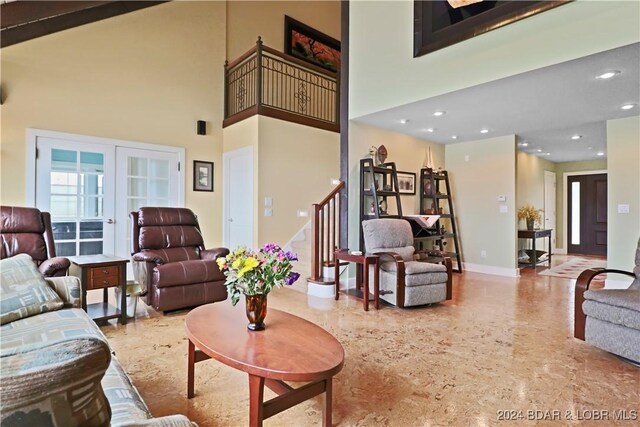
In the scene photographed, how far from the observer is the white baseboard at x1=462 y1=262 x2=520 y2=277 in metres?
5.76

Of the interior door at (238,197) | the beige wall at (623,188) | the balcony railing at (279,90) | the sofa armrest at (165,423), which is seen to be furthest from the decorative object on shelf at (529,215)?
the sofa armrest at (165,423)

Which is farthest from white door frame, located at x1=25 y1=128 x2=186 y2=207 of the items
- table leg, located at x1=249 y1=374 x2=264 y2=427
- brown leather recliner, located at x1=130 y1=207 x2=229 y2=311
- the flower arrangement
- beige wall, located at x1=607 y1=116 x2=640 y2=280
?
beige wall, located at x1=607 y1=116 x2=640 y2=280

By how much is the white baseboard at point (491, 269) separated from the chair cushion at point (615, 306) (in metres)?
3.28

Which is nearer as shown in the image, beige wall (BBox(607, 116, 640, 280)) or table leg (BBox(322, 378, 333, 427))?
table leg (BBox(322, 378, 333, 427))

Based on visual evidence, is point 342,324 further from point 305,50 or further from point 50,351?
point 305,50

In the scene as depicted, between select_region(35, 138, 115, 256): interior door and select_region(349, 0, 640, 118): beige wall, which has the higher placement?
select_region(349, 0, 640, 118): beige wall

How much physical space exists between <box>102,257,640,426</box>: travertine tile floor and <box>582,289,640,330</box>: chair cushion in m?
0.31

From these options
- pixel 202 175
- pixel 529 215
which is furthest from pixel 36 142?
pixel 529 215

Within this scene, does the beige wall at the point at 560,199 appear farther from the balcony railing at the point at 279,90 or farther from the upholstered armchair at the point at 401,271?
the upholstered armchair at the point at 401,271

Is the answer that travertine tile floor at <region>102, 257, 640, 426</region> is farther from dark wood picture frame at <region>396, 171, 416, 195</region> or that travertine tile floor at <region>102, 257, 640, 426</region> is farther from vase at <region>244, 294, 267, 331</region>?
dark wood picture frame at <region>396, 171, 416, 195</region>

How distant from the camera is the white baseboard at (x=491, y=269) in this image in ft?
18.9

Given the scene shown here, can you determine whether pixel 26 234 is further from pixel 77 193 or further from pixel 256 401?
pixel 256 401

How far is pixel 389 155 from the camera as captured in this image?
5543mm

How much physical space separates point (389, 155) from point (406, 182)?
613mm
